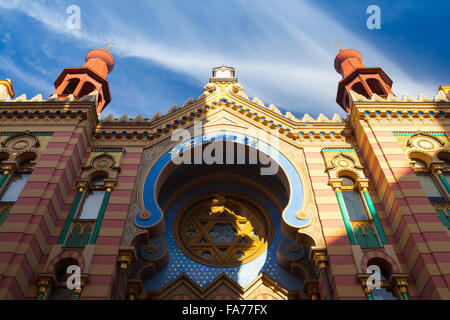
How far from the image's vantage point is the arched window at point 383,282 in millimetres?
11109

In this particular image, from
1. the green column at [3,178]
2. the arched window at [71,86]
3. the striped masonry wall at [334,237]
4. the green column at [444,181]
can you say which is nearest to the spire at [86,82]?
the arched window at [71,86]

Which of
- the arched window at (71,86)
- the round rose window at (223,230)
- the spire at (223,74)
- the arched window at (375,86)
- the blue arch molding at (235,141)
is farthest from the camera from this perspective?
the arched window at (375,86)

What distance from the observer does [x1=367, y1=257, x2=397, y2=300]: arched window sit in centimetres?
1111

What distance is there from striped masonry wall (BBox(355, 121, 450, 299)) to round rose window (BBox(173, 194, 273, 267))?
4.17 m

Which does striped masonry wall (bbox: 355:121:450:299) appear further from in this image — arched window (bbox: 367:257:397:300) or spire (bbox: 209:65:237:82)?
spire (bbox: 209:65:237:82)

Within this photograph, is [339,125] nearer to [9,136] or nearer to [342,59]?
[342,59]

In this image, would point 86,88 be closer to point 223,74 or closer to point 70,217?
point 223,74

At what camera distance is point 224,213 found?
16094 mm

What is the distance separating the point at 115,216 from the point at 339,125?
869 cm

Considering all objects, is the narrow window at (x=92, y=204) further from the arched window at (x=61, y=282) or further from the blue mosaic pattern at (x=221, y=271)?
the blue mosaic pattern at (x=221, y=271)

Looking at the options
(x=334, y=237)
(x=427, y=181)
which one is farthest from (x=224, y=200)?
(x=427, y=181)

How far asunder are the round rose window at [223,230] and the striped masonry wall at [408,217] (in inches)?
164

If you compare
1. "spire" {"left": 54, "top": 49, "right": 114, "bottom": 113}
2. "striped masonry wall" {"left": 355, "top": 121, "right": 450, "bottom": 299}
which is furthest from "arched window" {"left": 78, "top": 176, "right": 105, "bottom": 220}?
"striped masonry wall" {"left": 355, "top": 121, "right": 450, "bottom": 299}
